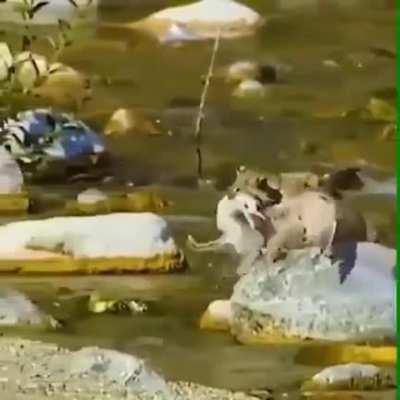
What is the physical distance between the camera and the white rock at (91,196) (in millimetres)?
1211

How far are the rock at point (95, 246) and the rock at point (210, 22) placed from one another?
24 cm

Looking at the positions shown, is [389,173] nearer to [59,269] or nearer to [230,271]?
[230,271]

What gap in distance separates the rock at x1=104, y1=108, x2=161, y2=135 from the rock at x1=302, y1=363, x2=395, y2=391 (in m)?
0.37

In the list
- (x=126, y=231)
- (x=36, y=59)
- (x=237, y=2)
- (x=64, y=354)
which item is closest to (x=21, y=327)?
(x=64, y=354)

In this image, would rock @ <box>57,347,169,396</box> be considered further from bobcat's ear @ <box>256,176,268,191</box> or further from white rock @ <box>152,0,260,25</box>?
white rock @ <box>152,0,260,25</box>

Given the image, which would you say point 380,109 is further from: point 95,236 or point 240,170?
point 95,236

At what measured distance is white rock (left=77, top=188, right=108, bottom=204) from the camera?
1211 millimetres

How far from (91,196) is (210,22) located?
271mm

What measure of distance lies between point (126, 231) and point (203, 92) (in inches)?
8.0

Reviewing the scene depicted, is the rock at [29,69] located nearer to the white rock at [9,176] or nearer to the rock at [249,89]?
the white rock at [9,176]

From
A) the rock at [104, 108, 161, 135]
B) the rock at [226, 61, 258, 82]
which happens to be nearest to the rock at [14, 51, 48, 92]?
the rock at [104, 108, 161, 135]

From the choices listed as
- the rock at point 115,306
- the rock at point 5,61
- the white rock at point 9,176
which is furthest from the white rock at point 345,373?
the rock at point 5,61

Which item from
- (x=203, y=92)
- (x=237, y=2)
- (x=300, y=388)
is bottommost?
(x=300, y=388)

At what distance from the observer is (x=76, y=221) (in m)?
1.21
